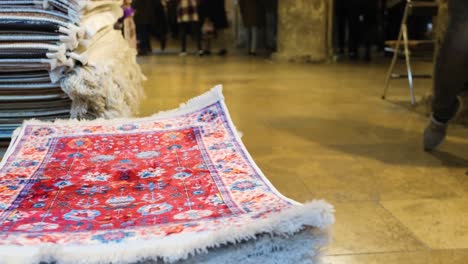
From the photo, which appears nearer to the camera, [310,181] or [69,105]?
[310,181]

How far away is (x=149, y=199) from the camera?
1289mm

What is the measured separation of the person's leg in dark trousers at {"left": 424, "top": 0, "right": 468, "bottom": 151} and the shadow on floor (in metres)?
0.10

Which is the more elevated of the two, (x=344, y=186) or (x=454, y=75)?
(x=454, y=75)

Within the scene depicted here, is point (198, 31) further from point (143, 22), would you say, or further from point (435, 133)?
point (435, 133)

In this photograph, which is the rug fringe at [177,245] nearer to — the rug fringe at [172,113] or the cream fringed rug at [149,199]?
the cream fringed rug at [149,199]

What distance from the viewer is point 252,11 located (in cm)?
795

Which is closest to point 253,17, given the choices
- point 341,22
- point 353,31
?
point 341,22

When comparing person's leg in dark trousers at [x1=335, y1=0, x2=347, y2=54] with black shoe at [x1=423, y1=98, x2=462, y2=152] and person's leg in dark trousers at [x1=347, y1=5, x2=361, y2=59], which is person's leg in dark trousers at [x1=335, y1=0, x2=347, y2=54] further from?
black shoe at [x1=423, y1=98, x2=462, y2=152]

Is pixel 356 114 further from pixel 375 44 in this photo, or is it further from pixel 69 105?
pixel 375 44

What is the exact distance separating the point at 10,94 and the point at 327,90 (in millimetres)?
2594

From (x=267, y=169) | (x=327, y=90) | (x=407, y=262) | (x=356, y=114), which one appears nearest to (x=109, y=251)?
(x=407, y=262)

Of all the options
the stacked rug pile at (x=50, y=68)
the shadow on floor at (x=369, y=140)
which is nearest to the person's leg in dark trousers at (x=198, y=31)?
the shadow on floor at (x=369, y=140)

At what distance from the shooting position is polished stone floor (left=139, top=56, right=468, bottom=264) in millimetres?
1357

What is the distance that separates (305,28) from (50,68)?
519cm
